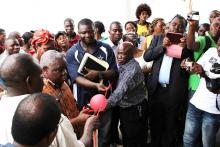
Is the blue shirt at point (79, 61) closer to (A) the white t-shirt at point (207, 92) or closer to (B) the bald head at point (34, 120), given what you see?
(A) the white t-shirt at point (207, 92)

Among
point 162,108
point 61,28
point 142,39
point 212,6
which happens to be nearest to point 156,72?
point 162,108

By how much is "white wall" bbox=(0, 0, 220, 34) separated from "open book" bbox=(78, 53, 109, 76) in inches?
158

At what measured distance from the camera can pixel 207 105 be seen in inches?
133

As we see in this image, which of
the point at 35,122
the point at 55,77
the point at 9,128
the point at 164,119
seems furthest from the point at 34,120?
the point at 164,119

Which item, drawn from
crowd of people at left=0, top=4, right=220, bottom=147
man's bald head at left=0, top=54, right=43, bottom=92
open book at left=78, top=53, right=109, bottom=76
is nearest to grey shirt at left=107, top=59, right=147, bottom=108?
crowd of people at left=0, top=4, right=220, bottom=147

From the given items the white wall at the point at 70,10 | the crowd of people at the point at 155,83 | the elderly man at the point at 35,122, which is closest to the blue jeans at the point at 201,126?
the crowd of people at the point at 155,83

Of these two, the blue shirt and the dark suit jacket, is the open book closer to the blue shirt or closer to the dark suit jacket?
the blue shirt

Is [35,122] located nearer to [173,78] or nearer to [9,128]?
[9,128]

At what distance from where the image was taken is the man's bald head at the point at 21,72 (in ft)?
5.90

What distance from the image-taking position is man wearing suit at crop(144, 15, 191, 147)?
3799 mm

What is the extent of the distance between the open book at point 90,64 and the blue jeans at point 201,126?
109 cm

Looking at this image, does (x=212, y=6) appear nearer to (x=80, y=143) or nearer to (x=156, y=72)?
(x=156, y=72)

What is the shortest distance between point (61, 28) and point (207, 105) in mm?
4755

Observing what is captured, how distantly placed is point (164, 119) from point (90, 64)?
1.21 m
